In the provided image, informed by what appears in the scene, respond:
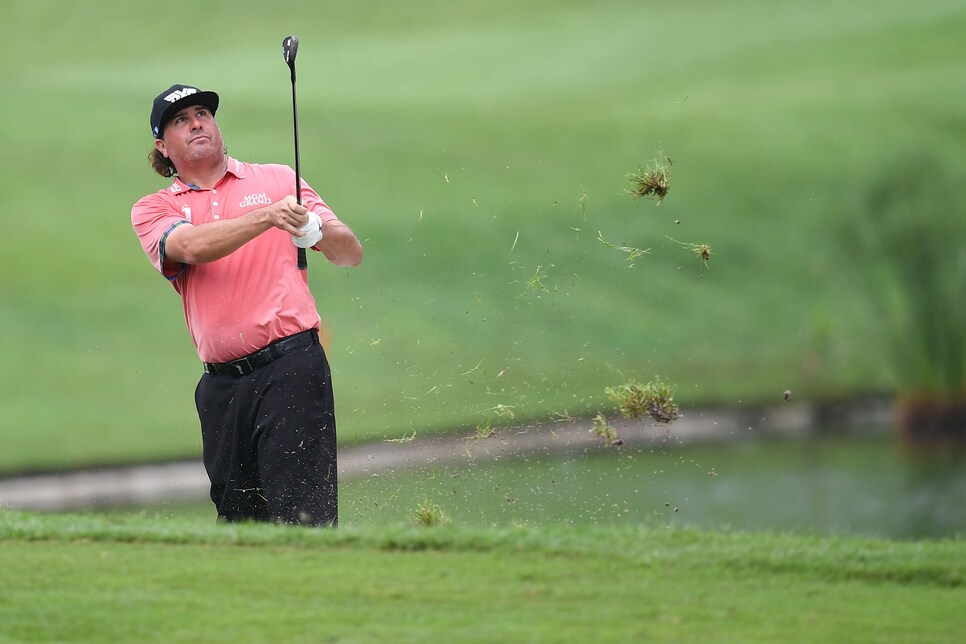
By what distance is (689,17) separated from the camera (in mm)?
30969

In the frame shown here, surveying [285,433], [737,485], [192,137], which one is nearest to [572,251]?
[737,485]

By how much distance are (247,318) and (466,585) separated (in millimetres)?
2202

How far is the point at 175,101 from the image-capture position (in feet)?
24.2

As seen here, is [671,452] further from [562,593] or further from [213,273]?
[562,593]

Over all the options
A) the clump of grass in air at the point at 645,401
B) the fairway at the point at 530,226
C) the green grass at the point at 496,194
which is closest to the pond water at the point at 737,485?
the fairway at the point at 530,226

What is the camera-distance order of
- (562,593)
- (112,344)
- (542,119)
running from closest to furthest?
(562,593) → (112,344) → (542,119)

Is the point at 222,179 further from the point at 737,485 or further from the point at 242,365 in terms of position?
the point at 737,485

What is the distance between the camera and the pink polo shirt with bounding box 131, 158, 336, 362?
23.9 feet

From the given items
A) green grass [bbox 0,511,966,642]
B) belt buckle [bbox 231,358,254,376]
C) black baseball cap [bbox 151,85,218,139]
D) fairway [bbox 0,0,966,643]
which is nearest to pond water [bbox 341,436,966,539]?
fairway [bbox 0,0,966,643]

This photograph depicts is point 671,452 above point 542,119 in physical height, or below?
below

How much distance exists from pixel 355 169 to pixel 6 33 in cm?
1100

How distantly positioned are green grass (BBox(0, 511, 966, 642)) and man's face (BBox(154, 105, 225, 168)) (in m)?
1.82

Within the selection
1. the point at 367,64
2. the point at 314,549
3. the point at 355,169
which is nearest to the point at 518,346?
the point at 355,169

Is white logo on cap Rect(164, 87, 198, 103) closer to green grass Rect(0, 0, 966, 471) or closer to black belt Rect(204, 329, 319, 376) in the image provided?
black belt Rect(204, 329, 319, 376)
